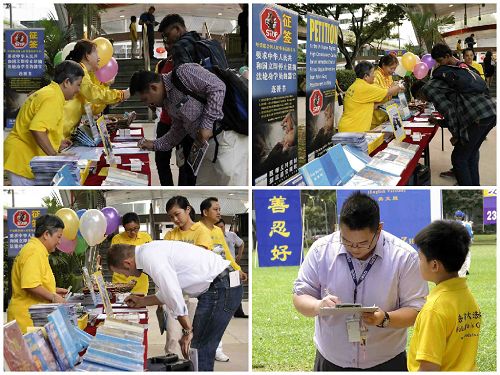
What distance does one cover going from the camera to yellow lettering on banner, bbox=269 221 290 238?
14.1ft

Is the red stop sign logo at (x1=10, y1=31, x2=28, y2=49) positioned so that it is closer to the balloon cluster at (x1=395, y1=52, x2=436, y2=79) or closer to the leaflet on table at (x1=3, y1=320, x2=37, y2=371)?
the balloon cluster at (x1=395, y1=52, x2=436, y2=79)

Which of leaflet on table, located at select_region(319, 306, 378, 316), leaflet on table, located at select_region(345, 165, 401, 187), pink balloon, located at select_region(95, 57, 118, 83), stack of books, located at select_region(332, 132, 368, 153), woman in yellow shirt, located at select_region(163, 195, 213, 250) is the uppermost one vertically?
pink balloon, located at select_region(95, 57, 118, 83)

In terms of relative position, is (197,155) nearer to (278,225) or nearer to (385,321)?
(278,225)

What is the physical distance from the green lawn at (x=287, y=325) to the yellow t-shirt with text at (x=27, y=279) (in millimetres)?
2205

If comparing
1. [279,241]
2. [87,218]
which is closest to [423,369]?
[279,241]

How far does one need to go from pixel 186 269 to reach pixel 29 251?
83 centimetres

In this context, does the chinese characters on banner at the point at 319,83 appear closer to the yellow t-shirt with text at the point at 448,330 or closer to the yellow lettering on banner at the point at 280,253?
the yellow lettering on banner at the point at 280,253

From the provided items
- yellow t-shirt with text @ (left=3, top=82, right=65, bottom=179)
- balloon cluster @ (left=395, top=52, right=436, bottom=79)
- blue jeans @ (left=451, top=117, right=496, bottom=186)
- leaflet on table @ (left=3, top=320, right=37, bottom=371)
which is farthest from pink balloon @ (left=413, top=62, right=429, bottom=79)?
leaflet on table @ (left=3, top=320, right=37, bottom=371)

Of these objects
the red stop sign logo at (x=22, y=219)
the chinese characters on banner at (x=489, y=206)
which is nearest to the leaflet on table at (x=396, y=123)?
the chinese characters on banner at (x=489, y=206)

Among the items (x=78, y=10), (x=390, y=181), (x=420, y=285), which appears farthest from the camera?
(x=78, y=10)

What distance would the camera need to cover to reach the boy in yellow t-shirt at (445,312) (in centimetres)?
215

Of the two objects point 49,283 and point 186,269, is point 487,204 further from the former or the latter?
point 49,283

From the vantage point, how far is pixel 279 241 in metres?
4.32

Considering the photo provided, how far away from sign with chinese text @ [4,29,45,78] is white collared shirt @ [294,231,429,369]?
6467mm
